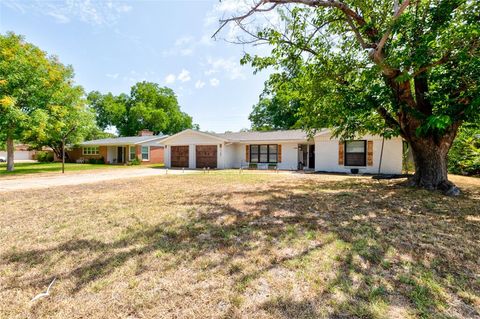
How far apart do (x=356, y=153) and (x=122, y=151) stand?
2435 centimetres

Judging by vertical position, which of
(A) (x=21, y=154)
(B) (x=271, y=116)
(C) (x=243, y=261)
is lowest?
(C) (x=243, y=261)

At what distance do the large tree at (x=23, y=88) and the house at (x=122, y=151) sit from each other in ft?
30.0

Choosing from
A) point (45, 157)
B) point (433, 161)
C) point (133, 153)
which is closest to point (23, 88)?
point (133, 153)

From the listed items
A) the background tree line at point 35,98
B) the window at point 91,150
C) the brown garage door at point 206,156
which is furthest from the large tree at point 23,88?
the window at point 91,150

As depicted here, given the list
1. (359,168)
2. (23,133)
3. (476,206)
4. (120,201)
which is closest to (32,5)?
(23,133)

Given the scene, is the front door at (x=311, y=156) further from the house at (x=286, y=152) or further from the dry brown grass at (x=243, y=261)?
the dry brown grass at (x=243, y=261)

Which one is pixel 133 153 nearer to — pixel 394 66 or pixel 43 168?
pixel 43 168

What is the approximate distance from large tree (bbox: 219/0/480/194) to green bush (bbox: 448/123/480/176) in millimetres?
7783

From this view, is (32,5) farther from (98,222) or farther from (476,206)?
(476,206)

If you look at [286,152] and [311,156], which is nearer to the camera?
[311,156]

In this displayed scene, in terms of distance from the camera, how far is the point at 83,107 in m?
20.7

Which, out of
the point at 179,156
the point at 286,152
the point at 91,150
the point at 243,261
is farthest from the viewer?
the point at 91,150

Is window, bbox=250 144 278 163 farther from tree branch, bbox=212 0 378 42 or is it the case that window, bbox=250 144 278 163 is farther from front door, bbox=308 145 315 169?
tree branch, bbox=212 0 378 42

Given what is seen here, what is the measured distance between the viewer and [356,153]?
16.2 meters
